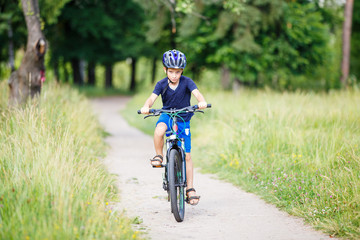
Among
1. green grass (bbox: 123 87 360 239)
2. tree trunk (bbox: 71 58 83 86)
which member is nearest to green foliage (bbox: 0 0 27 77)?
tree trunk (bbox: 71 58 83 86)

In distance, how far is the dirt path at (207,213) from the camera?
14.7 feet

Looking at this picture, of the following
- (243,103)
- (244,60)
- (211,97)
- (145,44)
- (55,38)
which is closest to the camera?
(243,103)

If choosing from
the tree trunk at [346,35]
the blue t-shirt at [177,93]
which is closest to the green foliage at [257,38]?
the tree trunk at [346,35]

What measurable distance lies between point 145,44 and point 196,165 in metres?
27.2

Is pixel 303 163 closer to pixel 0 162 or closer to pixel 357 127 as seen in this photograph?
pixel 357 127

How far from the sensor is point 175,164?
15.9ft

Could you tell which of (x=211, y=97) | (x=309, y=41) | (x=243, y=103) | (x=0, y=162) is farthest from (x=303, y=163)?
(x=309, y=41)

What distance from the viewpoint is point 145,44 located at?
1356 inches

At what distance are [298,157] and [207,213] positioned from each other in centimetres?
235

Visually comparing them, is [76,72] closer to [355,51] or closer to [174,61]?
[355,51]

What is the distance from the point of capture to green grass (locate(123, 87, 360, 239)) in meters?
4.81

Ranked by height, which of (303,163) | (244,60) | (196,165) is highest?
(244,60)

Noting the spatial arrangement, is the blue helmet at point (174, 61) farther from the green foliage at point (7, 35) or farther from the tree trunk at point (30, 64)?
the green foliage at point (7, 35)

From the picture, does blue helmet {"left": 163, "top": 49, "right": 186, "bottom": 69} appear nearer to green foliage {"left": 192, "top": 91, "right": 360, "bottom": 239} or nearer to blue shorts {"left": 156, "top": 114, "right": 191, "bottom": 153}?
blue shorts {"left": 156, "top": 114, "right": 191, "bottom": 153}
